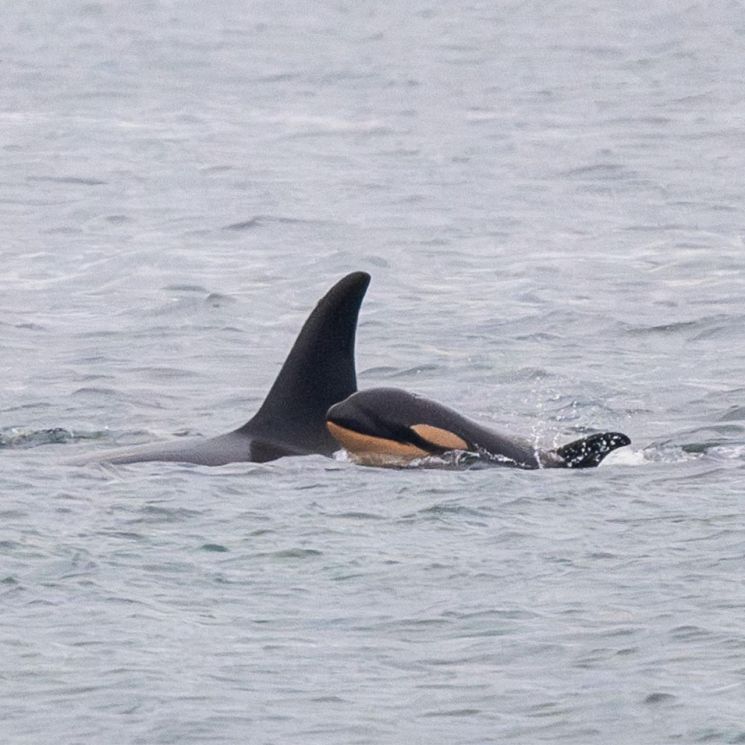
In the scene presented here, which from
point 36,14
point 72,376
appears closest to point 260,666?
point 72,376

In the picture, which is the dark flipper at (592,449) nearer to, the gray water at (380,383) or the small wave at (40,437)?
the gray water at (380,383)

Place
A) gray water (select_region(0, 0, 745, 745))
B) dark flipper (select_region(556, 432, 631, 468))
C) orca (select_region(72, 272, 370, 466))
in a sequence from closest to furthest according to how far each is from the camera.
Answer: gray water (select_region(0, 0, 745, 745)) < dark flipper (select_region(556, 432, 631, 468)) < orca (select_region(72, 272, 370, 466))

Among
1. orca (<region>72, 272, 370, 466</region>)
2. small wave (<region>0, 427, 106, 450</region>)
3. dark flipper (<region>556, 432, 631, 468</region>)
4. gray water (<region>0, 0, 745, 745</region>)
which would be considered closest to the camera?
gray water (<region>0, 0, 745, 745</region>)

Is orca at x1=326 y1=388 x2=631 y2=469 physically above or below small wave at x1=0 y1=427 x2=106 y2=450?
above

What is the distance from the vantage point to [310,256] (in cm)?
2789

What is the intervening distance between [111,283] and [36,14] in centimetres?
4829

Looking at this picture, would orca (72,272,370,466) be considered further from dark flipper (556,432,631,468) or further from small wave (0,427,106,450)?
dark flipper (556,432,631,468)

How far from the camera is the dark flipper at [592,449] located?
1566 cm

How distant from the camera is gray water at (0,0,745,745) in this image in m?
10.8

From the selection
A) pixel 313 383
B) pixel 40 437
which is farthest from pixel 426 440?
pixel 40 437

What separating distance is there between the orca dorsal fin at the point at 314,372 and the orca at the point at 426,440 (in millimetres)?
371

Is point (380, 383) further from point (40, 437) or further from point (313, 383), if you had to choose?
point (40, 437)

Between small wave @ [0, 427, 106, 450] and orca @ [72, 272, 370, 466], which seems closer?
orca @ [72, 272, 370, 466]

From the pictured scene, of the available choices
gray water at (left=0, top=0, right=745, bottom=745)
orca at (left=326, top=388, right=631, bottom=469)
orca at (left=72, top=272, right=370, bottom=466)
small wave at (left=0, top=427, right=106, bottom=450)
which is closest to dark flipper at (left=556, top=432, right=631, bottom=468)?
orca at (left=326, top=388, right=631, bottom=469)
